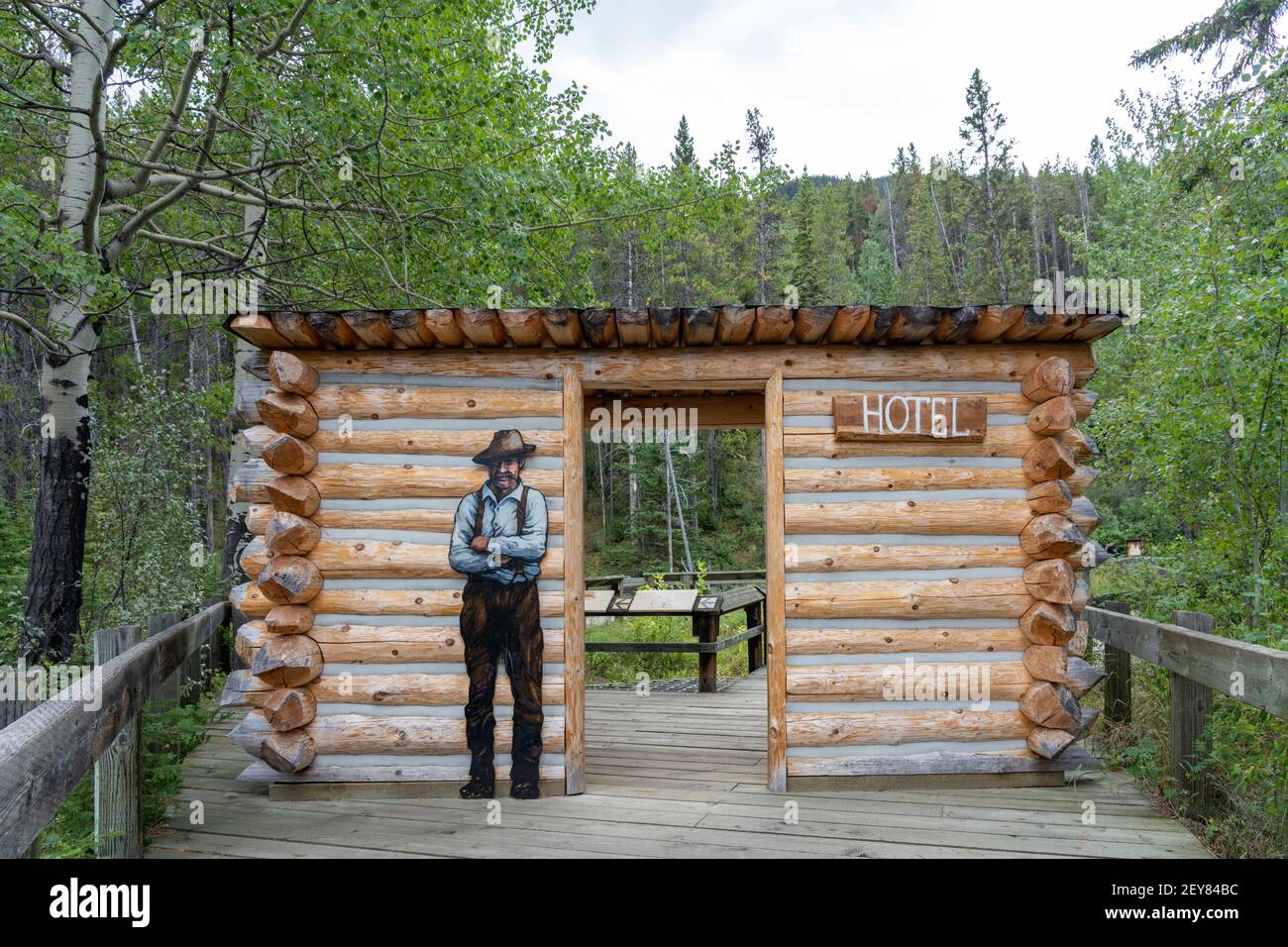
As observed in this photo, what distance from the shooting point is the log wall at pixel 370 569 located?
16.6ft

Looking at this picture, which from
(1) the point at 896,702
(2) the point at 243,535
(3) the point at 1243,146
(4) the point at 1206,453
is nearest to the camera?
(1) the point at 896,702

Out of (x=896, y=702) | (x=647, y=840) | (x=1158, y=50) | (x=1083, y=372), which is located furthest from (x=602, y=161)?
(x=1158, y=50)

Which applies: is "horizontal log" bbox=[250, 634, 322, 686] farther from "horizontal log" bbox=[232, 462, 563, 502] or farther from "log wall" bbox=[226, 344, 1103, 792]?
"horizontal log" bbox=[232, 462, 563, 502]

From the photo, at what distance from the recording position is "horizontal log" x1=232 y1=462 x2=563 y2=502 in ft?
17.3

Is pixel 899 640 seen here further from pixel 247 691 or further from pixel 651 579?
pixel 651 579

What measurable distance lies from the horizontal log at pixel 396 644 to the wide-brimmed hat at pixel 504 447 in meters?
1.14

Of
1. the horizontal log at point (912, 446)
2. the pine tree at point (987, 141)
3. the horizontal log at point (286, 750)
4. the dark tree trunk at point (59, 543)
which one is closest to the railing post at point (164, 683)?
the horizontal log at point (286, 750)

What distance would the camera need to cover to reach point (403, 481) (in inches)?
208

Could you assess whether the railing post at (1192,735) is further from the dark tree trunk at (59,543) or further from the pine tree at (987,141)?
the pine tree at (987,141)

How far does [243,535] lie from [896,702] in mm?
7707

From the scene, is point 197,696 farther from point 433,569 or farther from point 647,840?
point 647,840

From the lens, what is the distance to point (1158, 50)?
14344 millimetres

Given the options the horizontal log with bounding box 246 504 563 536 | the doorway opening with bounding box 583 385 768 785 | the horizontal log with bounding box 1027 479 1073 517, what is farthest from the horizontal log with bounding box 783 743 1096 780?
the horizontal log with bounding box 246 504 563 536

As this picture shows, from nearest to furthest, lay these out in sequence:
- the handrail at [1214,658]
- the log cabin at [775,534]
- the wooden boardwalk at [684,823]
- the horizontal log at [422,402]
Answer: the handrail at [1214,658] → the wooden boardwalk at [684,823] → the log cabin at [775,534] → the horizontal log at [422,402]
